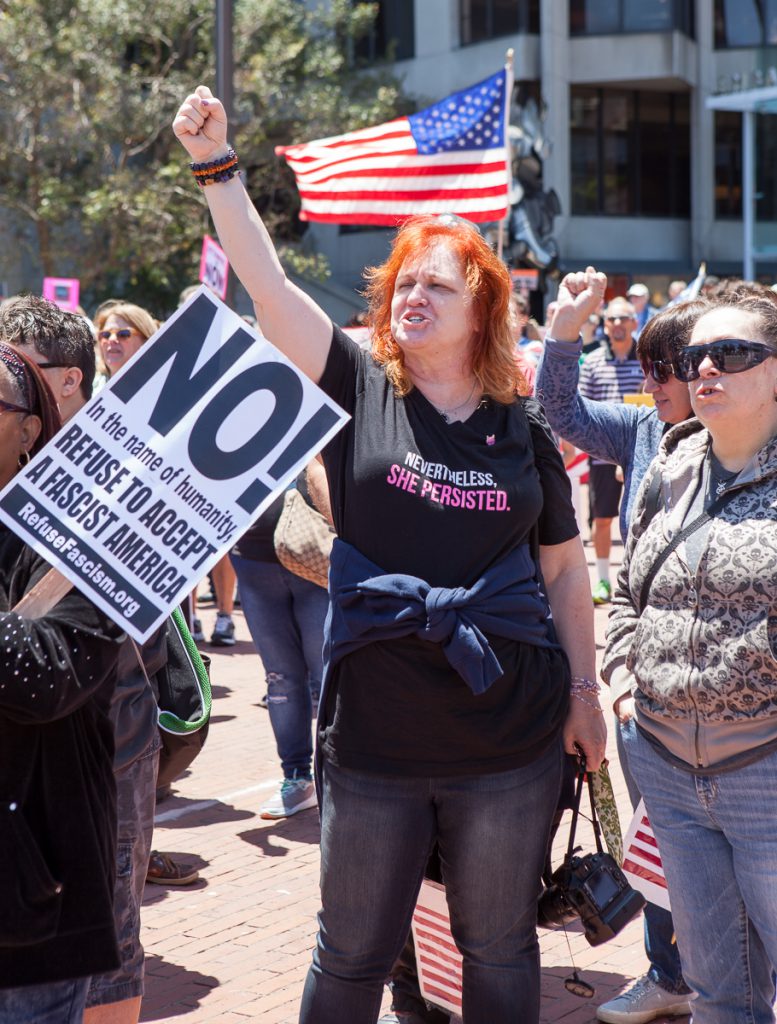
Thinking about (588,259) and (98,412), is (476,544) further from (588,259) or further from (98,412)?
(588,259)

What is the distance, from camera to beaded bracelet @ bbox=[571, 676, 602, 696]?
10.7 feet

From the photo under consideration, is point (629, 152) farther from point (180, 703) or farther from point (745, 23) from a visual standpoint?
point (180, 703)

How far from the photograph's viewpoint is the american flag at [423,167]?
420 inches

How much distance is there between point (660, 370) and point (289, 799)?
3.06 metres

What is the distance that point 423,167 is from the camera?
35.8ft

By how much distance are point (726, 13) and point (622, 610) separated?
1315 inches

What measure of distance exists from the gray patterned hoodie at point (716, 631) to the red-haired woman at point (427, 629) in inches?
9.5

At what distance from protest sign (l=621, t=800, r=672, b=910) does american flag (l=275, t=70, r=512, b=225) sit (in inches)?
291

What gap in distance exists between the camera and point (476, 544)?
2988 mm

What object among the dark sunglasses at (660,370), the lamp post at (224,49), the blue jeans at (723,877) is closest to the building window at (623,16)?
the lamp post at (224,49)

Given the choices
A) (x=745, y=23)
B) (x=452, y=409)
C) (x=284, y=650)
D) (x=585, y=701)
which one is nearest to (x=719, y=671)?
(x=585, y=701)

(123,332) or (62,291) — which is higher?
(123,332)

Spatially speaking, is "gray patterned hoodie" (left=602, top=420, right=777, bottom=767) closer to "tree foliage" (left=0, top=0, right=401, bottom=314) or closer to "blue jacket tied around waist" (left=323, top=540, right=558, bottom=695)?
"blue jacket tied around waist" (left=323, top=540, right=558, bottom=695)

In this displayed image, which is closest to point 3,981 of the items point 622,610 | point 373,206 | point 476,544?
point 476,544
